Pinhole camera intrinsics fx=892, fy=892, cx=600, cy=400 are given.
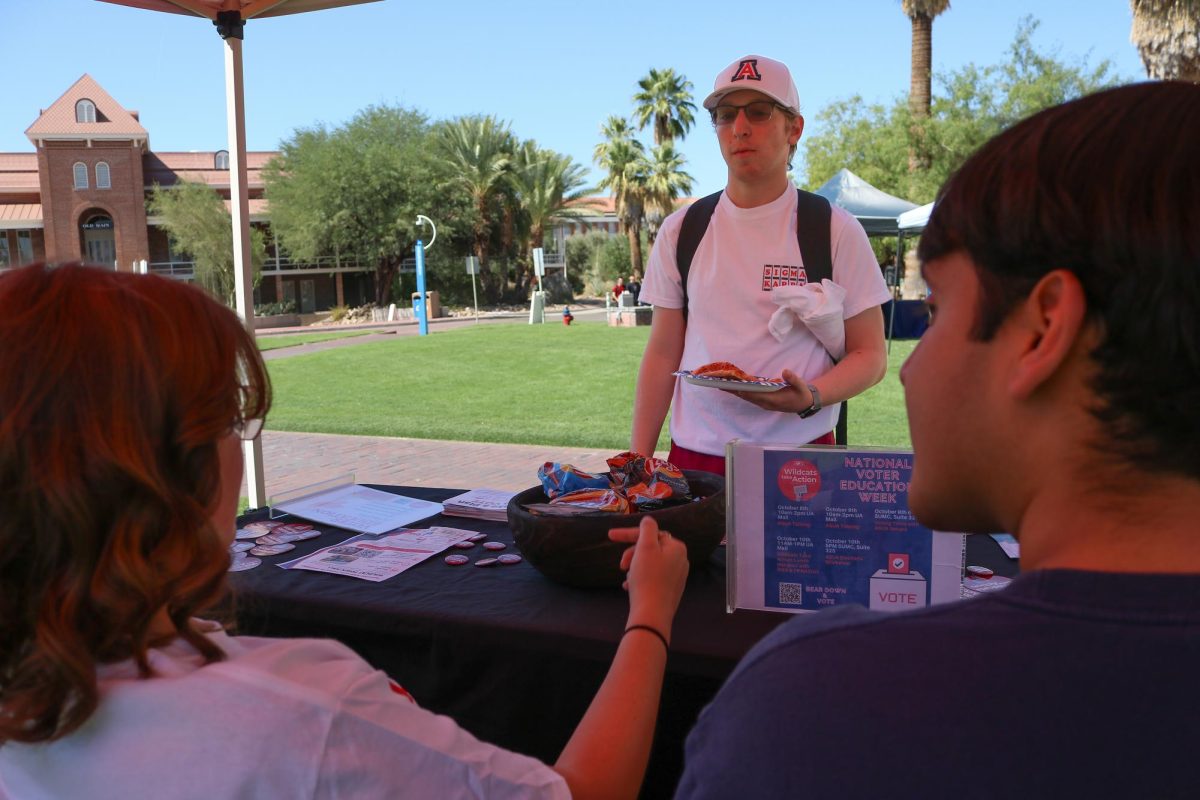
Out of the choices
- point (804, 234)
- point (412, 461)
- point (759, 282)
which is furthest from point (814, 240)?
point (412, 461)

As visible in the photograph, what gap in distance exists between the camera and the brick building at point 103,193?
44.8 metres

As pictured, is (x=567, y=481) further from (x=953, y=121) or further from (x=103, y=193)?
(x=103, y=193)

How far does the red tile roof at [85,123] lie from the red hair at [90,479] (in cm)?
5235

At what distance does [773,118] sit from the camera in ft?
8.46

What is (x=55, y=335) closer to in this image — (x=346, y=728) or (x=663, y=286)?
(x=346, y=728)

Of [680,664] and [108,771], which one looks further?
[680,664]

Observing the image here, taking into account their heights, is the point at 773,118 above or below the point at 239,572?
above

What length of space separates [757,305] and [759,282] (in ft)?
0.22

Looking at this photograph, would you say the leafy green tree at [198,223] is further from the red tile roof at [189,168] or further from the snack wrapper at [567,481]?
the snack wrapper at [567,481]

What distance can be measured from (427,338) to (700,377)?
70.8ft

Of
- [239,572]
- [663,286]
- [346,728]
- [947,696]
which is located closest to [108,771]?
[346,728]

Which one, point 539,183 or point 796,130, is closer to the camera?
point 796,130

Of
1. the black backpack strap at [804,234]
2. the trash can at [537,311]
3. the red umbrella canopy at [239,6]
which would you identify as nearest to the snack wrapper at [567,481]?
the black backpack strap at [804,234]

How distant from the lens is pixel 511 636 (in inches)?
61.8
